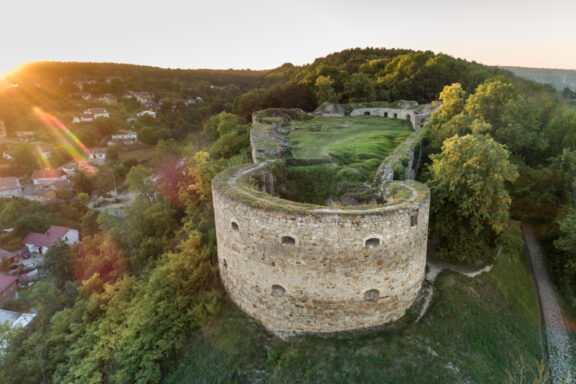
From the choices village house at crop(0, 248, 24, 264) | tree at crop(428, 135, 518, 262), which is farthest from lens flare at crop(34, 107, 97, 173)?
tree at crop(428, 135, 518, 262)

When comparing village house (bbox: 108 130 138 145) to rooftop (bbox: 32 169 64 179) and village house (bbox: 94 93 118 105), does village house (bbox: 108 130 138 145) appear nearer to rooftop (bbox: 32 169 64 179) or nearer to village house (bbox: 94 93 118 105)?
rooftop (bbox: 32 169 64 179)

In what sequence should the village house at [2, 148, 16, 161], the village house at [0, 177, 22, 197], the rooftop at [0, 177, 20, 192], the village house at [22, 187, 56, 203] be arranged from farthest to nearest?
1. the village house at [2, 148, 16, 161]
2. the rooftop at [0, 177, 20, 192]
3. the village house at [0, 177, 22, 197]
4. the village house at [22, 187, 56, 203]

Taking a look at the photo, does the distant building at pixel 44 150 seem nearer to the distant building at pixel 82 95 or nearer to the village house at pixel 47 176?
the village house at pixel 47 176

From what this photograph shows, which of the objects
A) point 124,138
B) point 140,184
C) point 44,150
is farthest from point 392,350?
point 124,138

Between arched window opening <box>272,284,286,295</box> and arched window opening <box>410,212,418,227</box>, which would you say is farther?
arched window opening <box>272,284,286,295</box>

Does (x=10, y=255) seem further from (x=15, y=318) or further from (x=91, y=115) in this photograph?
(x=91, y=115)

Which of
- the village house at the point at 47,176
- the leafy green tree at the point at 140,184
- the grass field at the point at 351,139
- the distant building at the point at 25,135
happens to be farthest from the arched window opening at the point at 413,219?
the distant building at the point at 25,135

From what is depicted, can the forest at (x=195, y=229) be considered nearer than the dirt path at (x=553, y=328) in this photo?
No
